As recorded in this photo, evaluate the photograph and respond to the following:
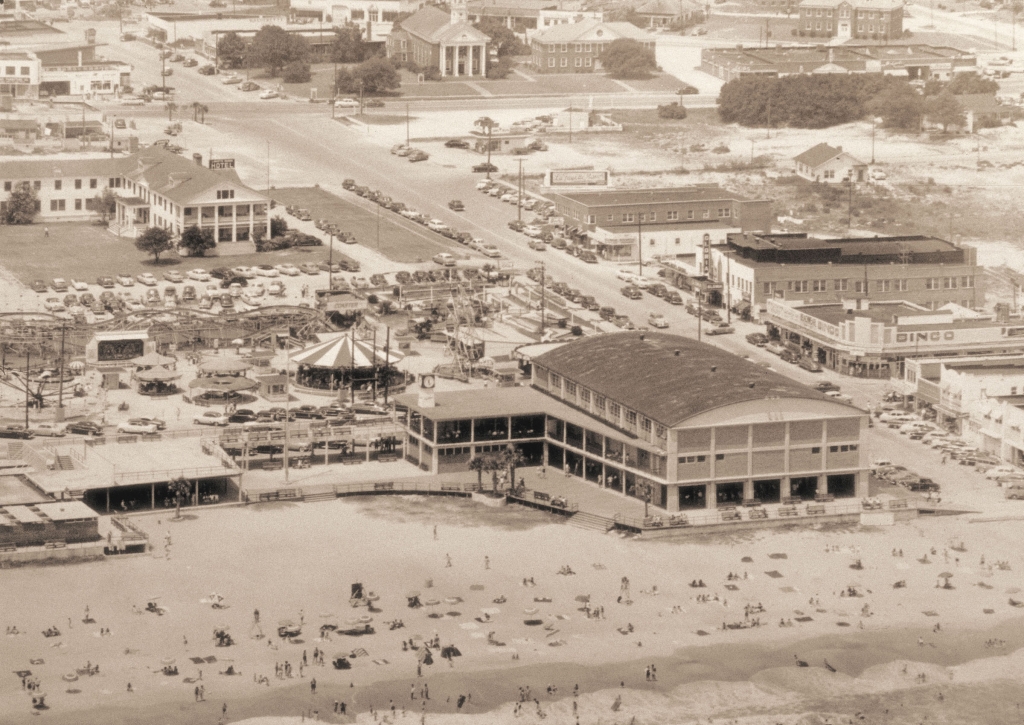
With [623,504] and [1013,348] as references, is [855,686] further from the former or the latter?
[1013,348]

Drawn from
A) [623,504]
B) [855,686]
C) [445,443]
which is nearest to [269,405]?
[445,443]

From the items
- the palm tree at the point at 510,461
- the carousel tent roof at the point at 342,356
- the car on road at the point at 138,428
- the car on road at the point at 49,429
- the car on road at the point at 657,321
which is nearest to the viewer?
the palm tree at the point at 510,461

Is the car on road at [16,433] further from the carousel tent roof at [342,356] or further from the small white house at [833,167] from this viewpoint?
the small white house at [833,167]

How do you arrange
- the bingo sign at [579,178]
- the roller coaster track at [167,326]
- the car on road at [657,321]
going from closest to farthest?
the roller coaster track at [167,326] → the car on road at [657,321] → the bingo sign at [579,178]

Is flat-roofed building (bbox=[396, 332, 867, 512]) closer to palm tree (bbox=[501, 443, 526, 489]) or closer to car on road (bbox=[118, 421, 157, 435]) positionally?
palm tree (bbox=[501, 443, 526, 489])

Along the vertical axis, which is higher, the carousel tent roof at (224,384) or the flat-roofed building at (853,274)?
the flat-roofed building at (853,274)

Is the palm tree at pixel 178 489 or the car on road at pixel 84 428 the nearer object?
the palm tree at pixel 178 489

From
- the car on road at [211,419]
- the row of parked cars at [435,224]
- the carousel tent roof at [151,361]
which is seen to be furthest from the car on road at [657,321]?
the car on road at [211,419]

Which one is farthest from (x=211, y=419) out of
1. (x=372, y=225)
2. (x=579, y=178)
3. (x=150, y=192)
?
(x=579, y=178)
